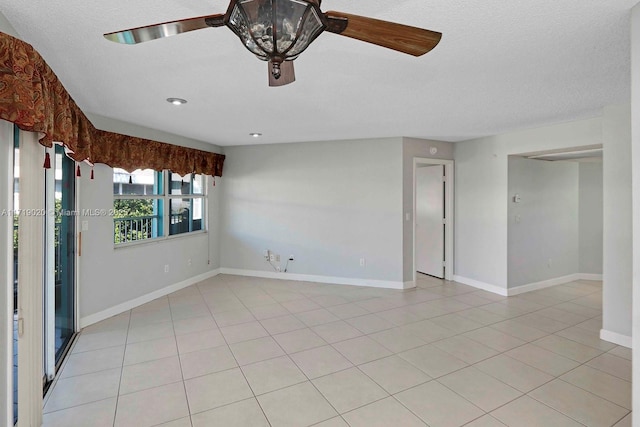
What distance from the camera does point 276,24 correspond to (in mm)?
963

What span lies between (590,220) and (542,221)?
4.51ft

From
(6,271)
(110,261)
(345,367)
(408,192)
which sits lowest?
(345,367)

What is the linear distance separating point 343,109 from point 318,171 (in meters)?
1.96

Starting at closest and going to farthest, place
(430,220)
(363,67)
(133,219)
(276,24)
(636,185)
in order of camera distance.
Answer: (276,24) → (636,185) → (363,67) → (133,219) → (430,220)

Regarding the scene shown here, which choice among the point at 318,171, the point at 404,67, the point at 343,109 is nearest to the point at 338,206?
the point at 318,171

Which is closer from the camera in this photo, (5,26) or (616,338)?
(5,26)

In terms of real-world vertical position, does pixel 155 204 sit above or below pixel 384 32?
below

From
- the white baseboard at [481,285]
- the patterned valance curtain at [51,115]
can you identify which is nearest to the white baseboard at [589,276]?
the white baseboard at [481,285]

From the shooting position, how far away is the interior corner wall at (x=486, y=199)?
4180 millimetres

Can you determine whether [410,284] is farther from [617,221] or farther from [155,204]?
[155,204]

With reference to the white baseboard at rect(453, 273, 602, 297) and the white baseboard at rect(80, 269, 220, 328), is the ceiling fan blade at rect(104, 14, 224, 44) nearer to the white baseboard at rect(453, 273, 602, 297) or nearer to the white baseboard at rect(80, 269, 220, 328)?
the white baseboard at rect(80, 269, 220, 328)

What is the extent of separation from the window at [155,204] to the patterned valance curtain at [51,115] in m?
0.30

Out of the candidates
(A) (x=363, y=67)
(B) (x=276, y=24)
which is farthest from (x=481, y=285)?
(B) (x=276, y=24)

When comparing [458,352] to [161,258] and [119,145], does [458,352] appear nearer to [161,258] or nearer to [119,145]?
[161,258]
